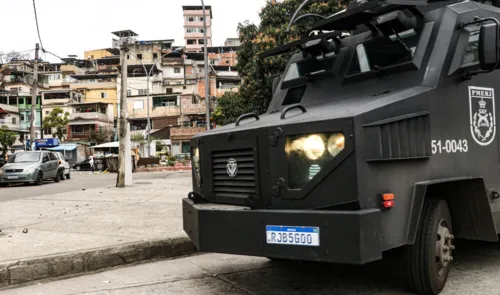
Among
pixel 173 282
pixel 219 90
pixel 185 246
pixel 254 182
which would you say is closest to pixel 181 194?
pixel 185 246

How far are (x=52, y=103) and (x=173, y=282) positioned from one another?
64320 mm

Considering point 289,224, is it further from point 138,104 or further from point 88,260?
point 138,104

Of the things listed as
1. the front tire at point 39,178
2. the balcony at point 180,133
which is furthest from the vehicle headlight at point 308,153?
the balcony at point 180,133

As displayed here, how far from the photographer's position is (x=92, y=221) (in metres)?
7.66

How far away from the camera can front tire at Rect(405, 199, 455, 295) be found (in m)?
3.65

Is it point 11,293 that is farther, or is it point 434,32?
point 11,293

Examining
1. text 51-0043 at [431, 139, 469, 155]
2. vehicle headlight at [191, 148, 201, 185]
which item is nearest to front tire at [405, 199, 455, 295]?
text 51-0043 at [431, 139, 469, 155]

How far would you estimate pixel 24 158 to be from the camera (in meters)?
20.6

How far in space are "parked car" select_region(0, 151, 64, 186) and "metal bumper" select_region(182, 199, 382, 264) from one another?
705 inches

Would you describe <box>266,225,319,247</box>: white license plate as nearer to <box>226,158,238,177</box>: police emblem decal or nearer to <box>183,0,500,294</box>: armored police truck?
<box>183,0,500,294</box>: armored police truck

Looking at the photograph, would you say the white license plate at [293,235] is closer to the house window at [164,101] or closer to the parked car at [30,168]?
the parked car at [30,168]

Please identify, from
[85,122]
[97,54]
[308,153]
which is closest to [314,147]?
[308,153]

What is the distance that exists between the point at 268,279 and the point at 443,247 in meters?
1.66

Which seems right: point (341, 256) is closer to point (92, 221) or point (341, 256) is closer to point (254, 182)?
A: point (254, 182)
